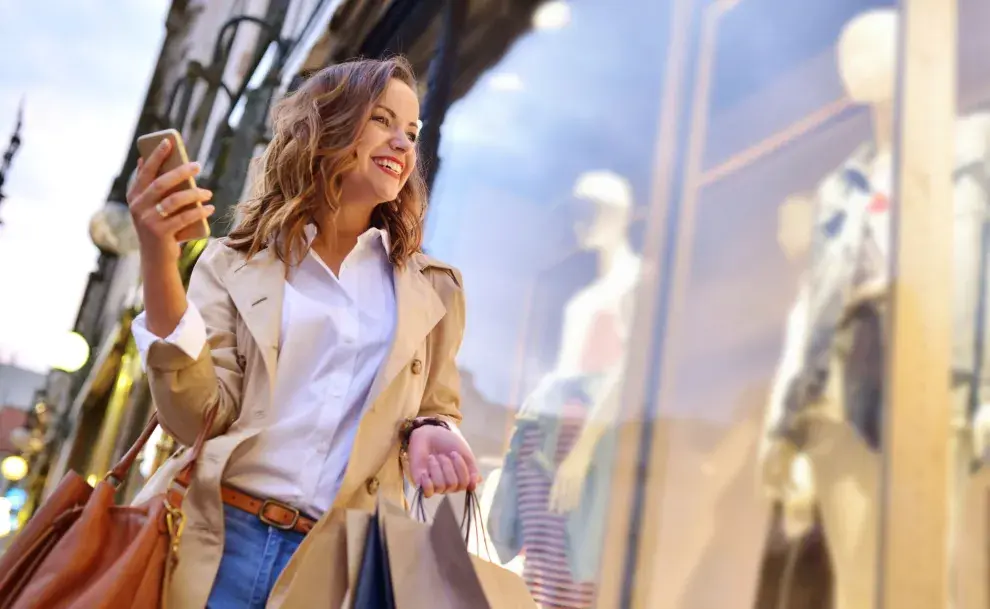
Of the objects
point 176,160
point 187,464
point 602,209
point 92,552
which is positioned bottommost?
point 92,552

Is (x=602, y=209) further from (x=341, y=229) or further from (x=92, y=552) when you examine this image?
(x=92, y=552)

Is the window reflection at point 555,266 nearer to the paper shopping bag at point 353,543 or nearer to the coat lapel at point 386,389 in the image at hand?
the coat lapel at point 386,389

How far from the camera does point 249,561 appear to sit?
47.6 inches

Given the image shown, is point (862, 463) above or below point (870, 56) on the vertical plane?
below

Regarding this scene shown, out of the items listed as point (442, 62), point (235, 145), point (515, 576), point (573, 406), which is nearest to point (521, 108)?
point (442, 62)

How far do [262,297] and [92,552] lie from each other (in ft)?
1.43

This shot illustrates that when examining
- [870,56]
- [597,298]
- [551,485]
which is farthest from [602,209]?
[870,56]

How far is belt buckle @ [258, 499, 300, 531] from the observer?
122 centimetres

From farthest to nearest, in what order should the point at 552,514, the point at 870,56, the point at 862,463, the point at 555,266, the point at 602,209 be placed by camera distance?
the point at 555,266, the point at 602,209, the point at 552,514, the point at 870,56, the point at 862,463

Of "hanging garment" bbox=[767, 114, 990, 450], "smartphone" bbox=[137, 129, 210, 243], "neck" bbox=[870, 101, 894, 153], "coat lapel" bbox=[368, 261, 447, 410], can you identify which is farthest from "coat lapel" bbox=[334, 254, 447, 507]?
"neck" bbox=[870, 101, 894, 153]

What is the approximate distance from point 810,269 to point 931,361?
41 cm

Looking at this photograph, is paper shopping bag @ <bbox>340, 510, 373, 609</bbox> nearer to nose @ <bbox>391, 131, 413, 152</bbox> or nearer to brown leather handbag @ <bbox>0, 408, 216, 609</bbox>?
brown leather handbag @ <bbox>0, 408, 216, 609</bbox>

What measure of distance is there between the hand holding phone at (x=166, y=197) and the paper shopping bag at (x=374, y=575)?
45 cm

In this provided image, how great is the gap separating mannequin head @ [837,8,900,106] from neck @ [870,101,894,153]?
0.05ft
